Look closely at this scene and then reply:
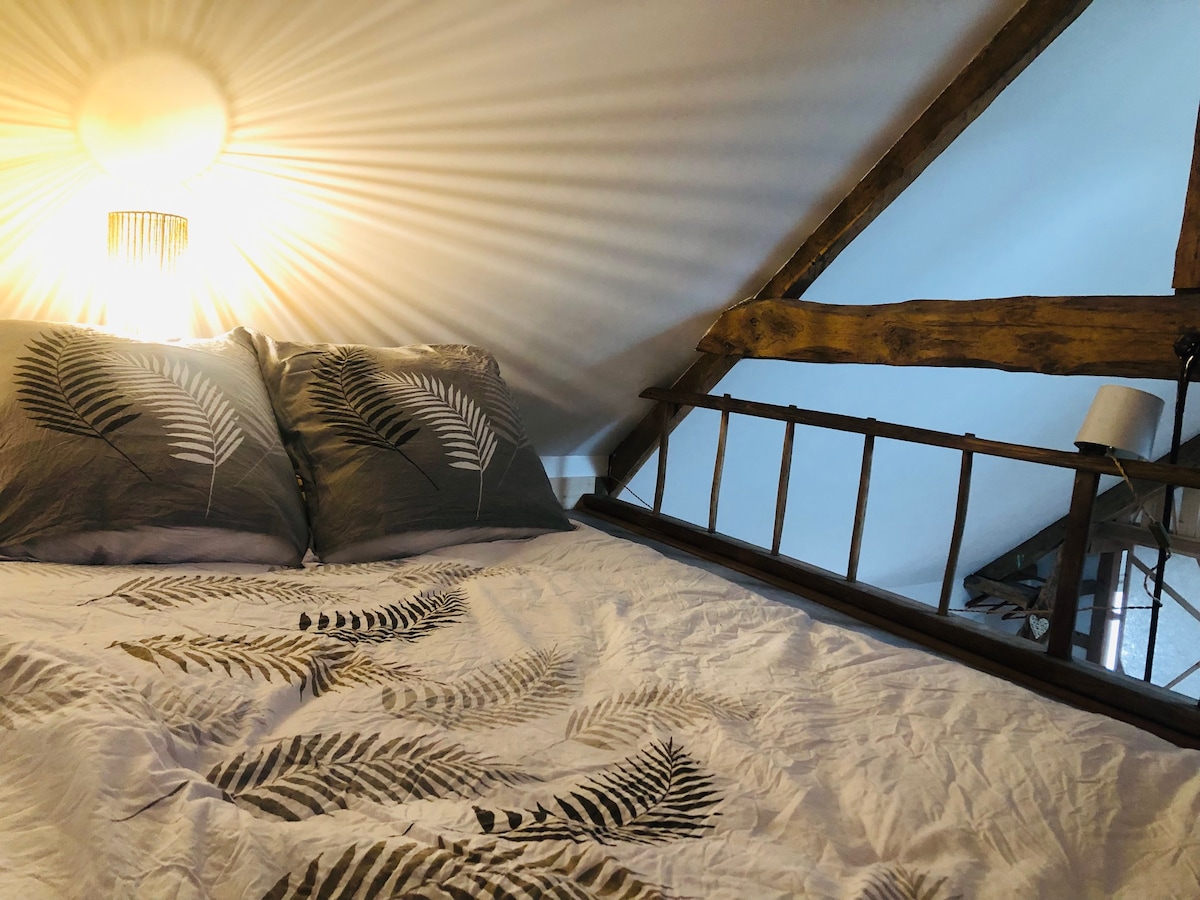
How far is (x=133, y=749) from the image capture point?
78cm

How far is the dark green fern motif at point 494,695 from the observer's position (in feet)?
3.36

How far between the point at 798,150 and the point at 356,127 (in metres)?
1.16

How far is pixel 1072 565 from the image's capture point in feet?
6.04

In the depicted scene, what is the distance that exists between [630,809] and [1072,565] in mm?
1358

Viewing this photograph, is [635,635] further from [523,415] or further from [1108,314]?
[523,415]

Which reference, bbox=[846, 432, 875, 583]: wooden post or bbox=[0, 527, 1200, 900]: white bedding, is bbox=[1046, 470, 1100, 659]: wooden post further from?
bbox=[0, 527, 1200, 900]: white bedding

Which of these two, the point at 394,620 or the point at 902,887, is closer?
the point at 902,887

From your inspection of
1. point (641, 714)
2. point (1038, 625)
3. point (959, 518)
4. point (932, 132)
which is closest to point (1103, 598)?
point (1038, 625)

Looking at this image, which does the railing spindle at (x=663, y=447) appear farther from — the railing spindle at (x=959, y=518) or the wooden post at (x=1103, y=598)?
the wooden post at (x=1103, y=598)

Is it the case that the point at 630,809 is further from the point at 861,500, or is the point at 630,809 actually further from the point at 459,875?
the point at 861,500

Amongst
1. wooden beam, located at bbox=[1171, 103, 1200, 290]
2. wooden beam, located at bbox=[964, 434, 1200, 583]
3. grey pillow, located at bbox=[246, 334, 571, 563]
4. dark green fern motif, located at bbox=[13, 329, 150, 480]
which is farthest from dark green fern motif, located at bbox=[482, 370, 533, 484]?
wooden beam, located at bbox=[964, 434, 1200, 583]

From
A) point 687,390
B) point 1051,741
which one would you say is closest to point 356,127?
point 687,390

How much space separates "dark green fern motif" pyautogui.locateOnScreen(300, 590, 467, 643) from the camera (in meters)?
1.25

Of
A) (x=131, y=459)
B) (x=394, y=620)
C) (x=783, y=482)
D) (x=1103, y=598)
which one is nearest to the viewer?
(x=394, y=620)
